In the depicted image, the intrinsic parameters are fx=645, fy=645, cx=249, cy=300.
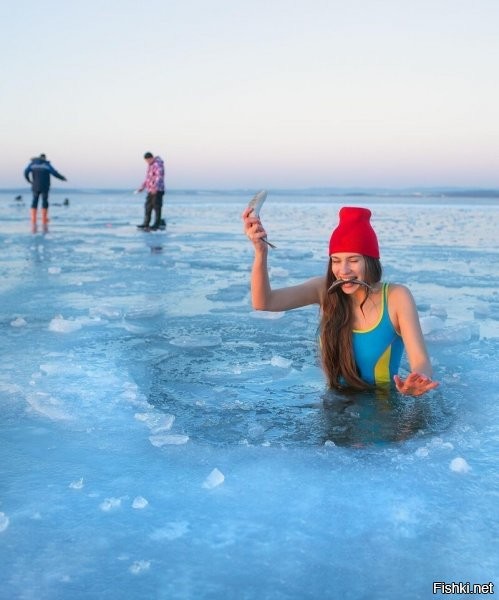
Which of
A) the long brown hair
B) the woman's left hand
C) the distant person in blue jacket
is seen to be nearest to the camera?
the woman's left hand

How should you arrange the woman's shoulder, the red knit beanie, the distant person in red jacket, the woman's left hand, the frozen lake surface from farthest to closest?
1. the distant person in red jacket
2. the woman's shoulder
3. the red knit beanie
4. the woman's left hand
5. the frozen lake surface

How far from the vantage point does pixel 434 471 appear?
2.30 metres

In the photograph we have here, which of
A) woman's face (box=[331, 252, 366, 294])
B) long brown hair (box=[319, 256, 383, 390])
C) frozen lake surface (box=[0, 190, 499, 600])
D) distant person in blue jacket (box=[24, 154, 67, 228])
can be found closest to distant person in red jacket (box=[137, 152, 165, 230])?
distant person in blue jacket (box=[24, 154, 67, 228])

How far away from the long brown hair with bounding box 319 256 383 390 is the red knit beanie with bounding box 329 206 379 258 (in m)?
0.18

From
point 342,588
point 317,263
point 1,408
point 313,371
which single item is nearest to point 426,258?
point 317,263

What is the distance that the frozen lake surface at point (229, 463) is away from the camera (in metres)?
1.71

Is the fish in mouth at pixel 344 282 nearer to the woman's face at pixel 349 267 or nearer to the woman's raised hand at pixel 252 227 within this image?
the woman's face at pixel 349 267

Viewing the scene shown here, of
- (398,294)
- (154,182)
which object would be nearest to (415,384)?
(398,294)

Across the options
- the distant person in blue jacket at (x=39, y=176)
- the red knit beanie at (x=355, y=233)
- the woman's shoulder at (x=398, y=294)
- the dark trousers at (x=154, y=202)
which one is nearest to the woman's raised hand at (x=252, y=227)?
the red knit beanie at (x=355, y=233)

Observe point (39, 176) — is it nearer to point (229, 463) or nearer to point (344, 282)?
point (344, 282)

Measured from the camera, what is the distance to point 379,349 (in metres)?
3.20

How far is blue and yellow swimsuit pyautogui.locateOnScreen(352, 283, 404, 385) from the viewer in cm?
314

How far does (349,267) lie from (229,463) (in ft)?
3.69

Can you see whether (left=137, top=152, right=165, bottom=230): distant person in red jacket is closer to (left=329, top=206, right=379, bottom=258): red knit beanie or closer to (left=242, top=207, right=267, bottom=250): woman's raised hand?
(left=329, top=206, right=379, bottom=258): red knit beanie
